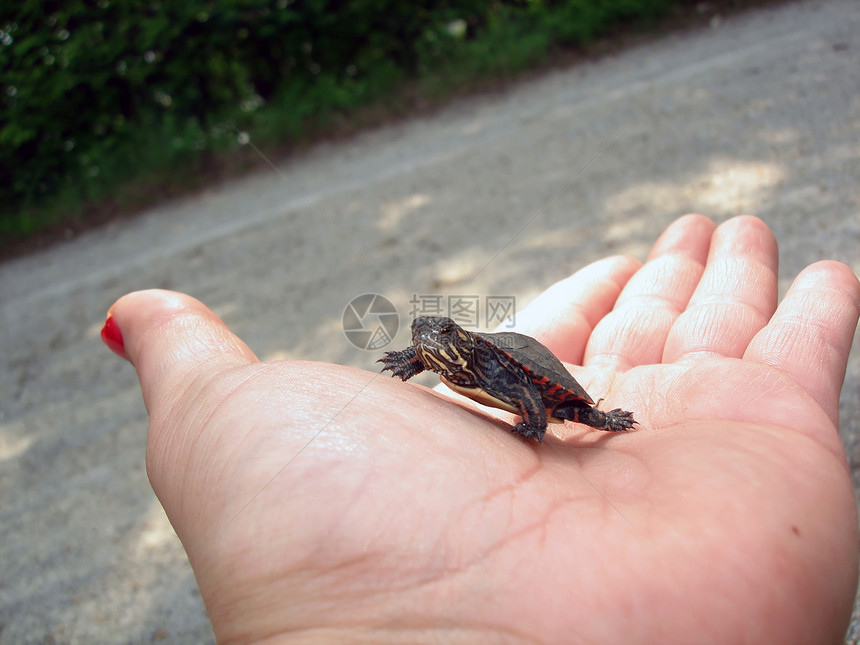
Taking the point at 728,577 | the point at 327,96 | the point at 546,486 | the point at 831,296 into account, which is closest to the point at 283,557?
the point at 546,486

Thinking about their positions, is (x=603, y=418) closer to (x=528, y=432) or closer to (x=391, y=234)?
(x=528, y=432)

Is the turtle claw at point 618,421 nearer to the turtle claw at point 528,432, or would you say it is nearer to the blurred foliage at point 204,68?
the turtle claw at point 528,432

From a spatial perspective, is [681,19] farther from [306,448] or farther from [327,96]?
[306,448]

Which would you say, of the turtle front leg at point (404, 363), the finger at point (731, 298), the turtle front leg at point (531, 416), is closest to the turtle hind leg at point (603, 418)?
the turtle front leg at point (531, 416)

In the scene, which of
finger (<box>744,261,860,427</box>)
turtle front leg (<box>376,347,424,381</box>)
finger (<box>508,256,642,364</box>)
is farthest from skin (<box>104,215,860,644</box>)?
finger (<box>508,256,642,364</box>)

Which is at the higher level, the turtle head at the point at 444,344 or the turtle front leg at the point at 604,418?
the turtle head at the point at 444,344

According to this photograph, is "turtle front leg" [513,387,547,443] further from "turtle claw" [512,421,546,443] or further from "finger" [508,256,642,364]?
"finger" [508,256,642,364]
